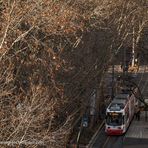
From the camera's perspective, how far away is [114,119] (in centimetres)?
3816

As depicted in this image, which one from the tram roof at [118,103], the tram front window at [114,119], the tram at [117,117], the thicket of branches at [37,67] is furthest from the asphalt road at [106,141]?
the thicket of branches at [37,67]

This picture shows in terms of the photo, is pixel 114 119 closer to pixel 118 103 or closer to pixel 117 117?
→ pixel 117 117

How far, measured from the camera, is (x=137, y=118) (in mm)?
44250

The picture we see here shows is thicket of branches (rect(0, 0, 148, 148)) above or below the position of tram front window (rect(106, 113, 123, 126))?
above

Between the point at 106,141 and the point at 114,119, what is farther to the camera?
the point at 114,119

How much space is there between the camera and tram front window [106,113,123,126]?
124ft

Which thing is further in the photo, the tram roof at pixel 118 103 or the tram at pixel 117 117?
the tram roof at pixel 118 103

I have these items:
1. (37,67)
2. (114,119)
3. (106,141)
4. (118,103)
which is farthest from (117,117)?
(37,67)

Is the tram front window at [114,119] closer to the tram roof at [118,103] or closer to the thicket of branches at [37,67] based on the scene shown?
the tram roof at [118,103]

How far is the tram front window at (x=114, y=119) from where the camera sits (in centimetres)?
3788

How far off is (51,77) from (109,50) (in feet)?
52.9

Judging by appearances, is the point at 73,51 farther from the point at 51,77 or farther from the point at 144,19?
the point at 144,19

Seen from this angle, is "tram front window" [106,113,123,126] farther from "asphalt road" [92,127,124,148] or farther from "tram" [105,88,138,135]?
"asphalt road" [92,127,124,148]

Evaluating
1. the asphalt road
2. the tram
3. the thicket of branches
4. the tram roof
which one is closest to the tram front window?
the tram
